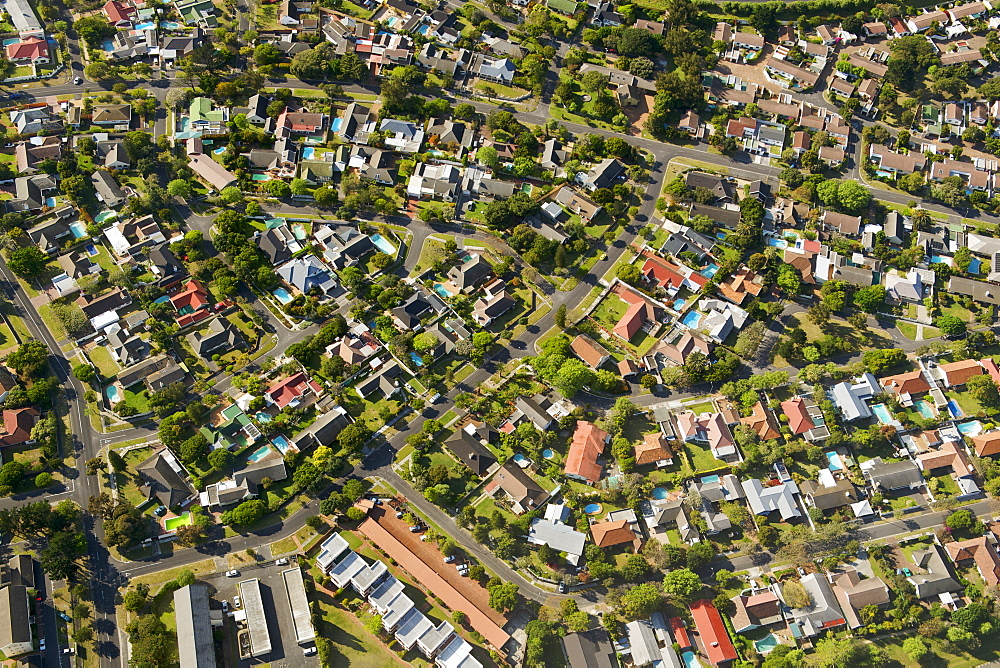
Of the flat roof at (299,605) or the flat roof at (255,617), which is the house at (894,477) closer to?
the flat roof at (299,605)

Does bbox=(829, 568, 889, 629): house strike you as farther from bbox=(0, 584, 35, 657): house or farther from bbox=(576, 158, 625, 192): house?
bbox=(0, 584, 35, 657): house

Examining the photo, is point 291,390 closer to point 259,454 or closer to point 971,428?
point 259,454

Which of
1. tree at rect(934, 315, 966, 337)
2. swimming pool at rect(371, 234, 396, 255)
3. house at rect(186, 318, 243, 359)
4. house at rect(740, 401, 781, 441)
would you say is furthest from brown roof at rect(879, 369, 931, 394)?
house at rect(186, 318, 243, 359)

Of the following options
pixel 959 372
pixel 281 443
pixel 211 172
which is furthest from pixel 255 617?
pixel 959 372

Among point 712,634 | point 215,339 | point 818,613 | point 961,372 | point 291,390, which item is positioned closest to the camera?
point 712,634

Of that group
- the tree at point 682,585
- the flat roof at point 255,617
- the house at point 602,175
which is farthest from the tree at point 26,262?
the tree at point 682,585

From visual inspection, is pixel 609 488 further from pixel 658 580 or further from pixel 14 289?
pixel 14 289

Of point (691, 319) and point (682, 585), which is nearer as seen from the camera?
point (682, 585)
